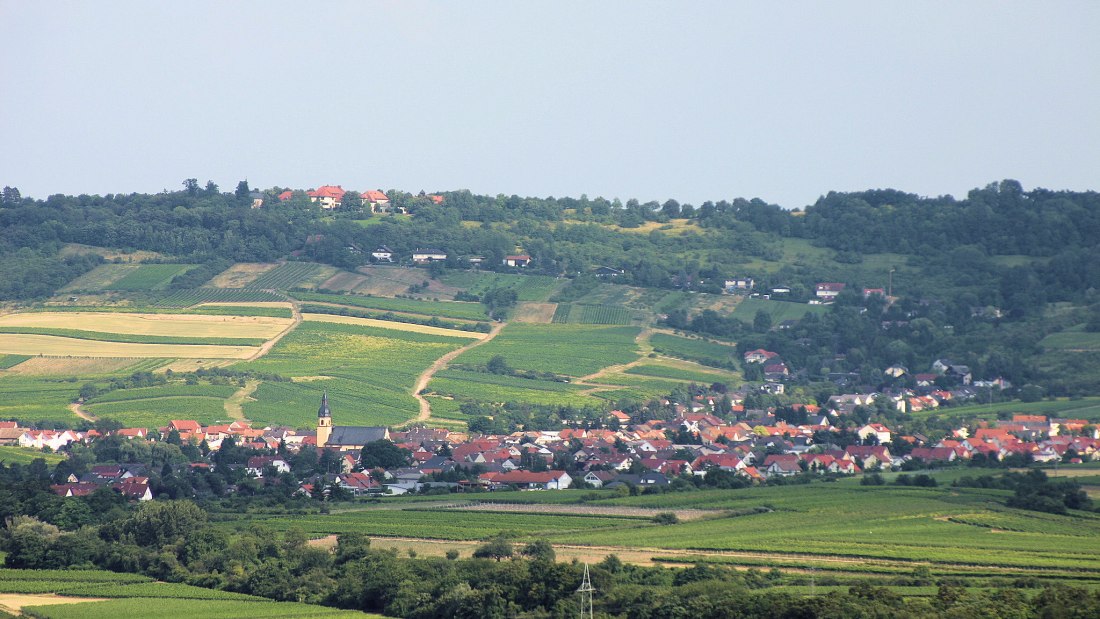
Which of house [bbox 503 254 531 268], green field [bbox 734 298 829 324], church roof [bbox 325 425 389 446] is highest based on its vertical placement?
house [bbox 503 254 531 268]

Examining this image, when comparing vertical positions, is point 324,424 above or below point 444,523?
above

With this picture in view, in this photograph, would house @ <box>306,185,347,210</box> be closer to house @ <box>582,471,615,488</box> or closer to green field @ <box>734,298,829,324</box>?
green field @ <box>734,298,829,324</box>

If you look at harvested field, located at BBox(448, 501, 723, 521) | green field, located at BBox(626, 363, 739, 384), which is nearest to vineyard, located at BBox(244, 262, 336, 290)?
green field, located at BBox(626, 363, 739, 384)

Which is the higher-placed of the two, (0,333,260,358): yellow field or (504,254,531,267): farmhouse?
(504,254,531,267): farmhouse

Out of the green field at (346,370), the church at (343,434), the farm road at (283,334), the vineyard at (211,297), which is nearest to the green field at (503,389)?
the green field at (346,370)

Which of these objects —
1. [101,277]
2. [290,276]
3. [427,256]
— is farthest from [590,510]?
[427,256]

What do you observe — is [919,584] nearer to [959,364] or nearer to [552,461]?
[552,461]

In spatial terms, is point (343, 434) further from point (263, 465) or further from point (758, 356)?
point (758, 356)
